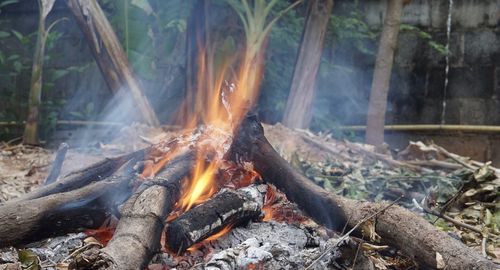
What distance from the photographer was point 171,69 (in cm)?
816

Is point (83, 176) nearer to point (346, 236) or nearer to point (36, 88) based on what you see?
point (346, 236)

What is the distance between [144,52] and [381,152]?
11.9 feet

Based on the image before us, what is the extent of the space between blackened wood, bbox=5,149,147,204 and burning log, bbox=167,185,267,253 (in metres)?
1.00

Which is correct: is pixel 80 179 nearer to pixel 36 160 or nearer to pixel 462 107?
pixel 36 160

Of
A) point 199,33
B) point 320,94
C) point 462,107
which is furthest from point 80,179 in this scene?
point 462,107

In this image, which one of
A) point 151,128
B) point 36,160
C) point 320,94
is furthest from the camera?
point 320,94

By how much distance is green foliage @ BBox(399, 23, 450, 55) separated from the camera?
784 cm

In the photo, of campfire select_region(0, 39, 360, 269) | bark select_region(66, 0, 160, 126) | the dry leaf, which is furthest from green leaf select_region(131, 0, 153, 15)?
the dry leaf

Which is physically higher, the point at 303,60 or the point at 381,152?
the point at 303,60

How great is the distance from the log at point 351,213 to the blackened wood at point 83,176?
83 centimetres

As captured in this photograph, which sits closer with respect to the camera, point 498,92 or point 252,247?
point 252,247

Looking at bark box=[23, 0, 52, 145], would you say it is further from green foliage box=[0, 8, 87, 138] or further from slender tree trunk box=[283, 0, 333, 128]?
slender tree trunk box=[283, 0, 333, 128]

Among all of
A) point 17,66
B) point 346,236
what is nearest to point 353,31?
point 17,66

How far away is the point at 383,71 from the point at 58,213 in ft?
16.0
